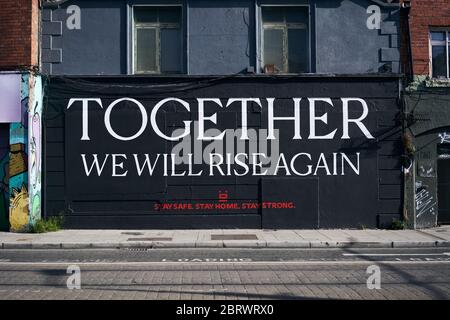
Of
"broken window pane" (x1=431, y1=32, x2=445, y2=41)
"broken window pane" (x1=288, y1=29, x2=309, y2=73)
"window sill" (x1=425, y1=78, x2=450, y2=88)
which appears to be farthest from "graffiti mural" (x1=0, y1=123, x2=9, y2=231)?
"broken window pane" (x1=431, y1=32, x2=445, y2=41)

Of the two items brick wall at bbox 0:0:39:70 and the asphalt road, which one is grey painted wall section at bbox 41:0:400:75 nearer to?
brick wall at bbox 0:0:39:70

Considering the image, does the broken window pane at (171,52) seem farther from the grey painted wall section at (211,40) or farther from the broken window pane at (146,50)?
the grey painted wall section at (211,40)

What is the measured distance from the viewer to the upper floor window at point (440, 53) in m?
17.1

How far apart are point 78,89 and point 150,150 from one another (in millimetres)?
2824

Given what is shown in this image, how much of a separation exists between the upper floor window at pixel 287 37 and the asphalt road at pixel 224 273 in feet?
21.6

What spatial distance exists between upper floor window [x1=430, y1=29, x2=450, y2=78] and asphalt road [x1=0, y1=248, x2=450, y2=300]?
21.6 ft

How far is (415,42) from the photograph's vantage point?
664 inches

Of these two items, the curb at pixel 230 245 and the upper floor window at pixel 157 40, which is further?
the upper floor window at pixel 157 40

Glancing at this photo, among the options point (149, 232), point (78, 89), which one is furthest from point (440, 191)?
point (78, 89)

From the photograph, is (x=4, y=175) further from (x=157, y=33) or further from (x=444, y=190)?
(x=444, y=190)

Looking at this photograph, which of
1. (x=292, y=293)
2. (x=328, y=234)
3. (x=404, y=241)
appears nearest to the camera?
(x=292, y=293)

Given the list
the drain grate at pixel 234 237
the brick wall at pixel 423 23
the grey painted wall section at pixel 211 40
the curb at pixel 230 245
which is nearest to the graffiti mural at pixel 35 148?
the grey painted wall section at pixel 211 40

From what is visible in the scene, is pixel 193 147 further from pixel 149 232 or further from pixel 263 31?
pixel 263 31

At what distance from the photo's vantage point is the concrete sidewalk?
1345 cm
